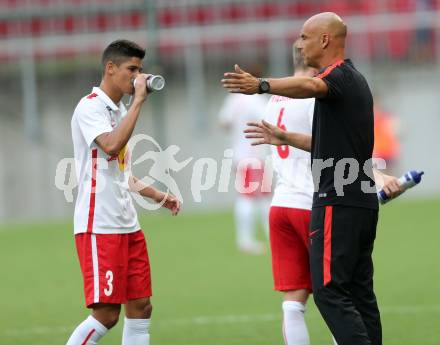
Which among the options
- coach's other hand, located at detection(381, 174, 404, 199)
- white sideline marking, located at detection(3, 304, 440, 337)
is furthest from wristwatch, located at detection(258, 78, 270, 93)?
white sideline marking, located at detection(3, 304, 440, 337)

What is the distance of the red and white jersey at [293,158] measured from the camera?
7375mm

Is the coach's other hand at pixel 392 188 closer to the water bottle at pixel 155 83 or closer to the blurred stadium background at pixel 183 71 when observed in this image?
the water bottle at pixel 155 83

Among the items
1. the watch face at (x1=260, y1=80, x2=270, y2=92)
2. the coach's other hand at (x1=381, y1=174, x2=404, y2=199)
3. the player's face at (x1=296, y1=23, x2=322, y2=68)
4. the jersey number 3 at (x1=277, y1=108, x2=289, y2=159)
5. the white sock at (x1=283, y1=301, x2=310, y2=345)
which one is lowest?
the white sock at (x1=283, y1=301, x2=310, y2=345)

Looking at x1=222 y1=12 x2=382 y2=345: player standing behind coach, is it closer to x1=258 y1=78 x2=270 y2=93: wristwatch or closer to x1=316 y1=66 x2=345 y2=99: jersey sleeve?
x1=316 y1=66 x2=345 y2=99: jersey sleeve

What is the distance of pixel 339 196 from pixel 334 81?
0.72 m

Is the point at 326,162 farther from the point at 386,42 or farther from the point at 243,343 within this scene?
the point at 386,42

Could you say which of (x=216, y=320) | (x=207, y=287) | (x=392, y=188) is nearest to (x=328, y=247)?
(x=392, y=188)

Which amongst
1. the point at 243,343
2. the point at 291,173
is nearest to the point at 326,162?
the point at 291,173

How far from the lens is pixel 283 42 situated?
76.7 ft

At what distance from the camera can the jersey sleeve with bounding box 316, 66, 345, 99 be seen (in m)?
6.03

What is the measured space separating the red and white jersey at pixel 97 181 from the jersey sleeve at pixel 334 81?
4.72 feet

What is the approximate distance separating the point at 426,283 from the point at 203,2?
14.0 meters

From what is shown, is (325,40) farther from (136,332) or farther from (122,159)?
(136,332)

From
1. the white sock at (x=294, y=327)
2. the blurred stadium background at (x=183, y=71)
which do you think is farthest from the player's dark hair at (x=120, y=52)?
the blurred stadium background at (x=183, y=71)
